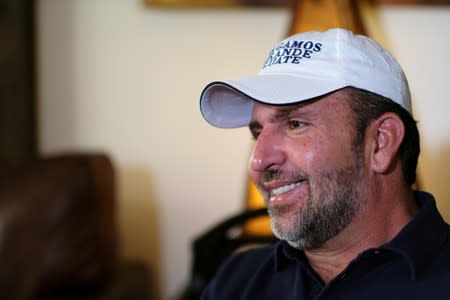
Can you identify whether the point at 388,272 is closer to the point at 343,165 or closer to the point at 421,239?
the point at 421,239

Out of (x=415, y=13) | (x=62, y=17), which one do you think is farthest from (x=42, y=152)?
(x=415, y=13)

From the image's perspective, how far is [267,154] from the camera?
0.99 meters

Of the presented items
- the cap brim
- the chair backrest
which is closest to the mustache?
the cap brim

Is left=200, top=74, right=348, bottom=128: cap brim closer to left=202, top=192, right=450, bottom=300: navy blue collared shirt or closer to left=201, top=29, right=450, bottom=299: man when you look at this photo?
left=201, top=29, right=450, bottom=299: man

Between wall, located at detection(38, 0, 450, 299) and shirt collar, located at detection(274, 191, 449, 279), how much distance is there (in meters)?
0.99

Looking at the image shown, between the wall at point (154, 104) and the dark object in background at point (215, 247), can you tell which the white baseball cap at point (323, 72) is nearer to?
the dark object in background at point (215, 247)

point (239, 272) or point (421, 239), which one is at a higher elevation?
point (421, 239)

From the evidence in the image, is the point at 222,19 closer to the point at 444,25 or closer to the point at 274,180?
the point at 444,25

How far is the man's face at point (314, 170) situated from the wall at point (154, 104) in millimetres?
951

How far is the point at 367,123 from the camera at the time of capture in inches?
38.4

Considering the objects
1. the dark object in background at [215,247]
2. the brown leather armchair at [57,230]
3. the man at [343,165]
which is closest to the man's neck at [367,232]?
the man at [343,165]

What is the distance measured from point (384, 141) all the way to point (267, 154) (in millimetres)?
188

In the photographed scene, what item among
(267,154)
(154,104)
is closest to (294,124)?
(267,154)

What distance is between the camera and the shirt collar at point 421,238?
914 mm
